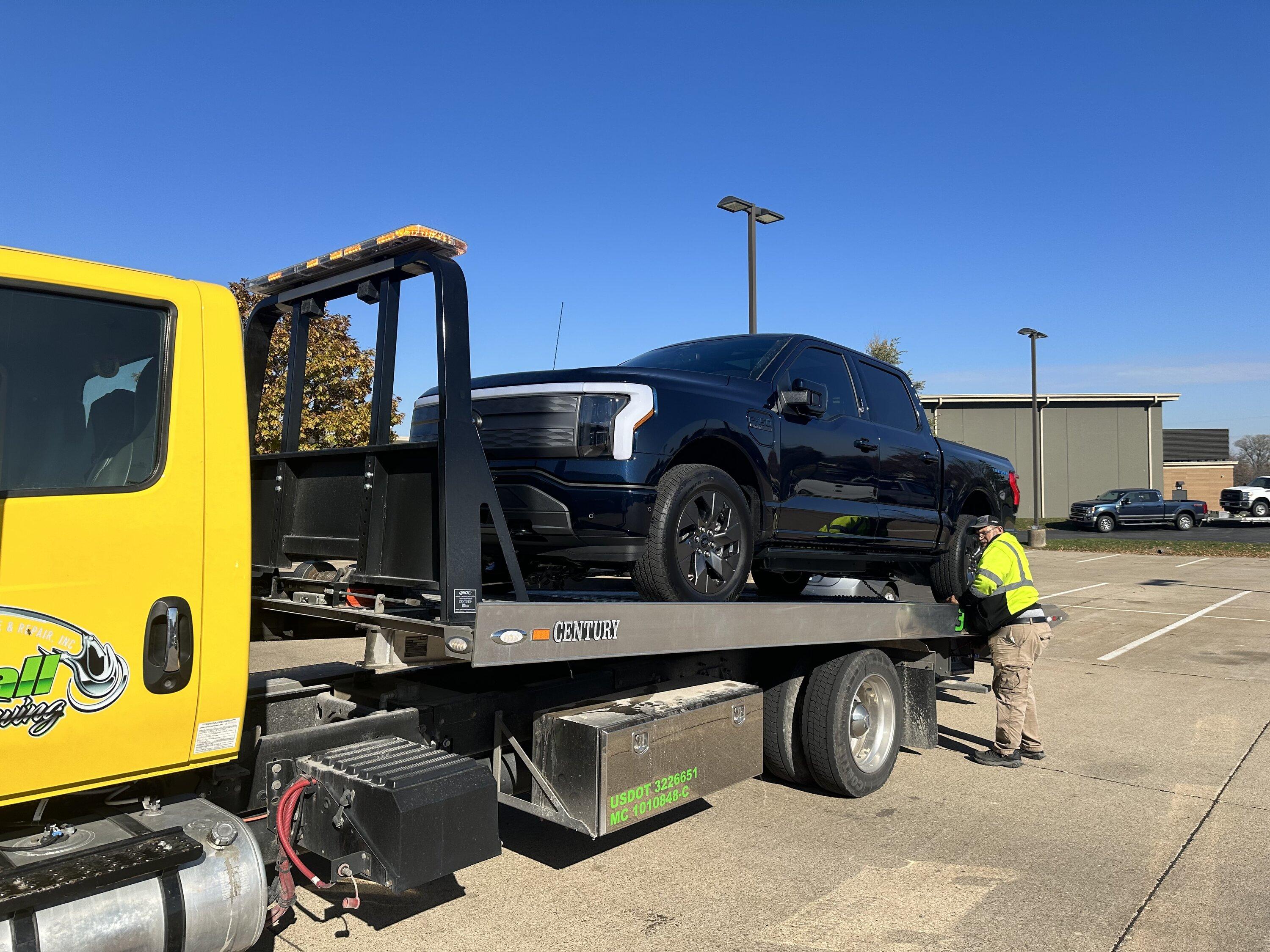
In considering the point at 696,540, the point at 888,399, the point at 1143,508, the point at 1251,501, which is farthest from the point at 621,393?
the point at 1251,501

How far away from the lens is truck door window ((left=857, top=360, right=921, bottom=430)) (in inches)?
265

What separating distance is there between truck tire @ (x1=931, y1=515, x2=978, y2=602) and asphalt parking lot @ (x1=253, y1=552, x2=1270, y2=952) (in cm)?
108

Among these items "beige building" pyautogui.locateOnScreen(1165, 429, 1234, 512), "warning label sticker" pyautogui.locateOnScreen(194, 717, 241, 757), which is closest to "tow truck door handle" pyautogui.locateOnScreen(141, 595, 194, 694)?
"warning label sticker" pyautogui.locateOnScreen(194, 717, 241, 757)

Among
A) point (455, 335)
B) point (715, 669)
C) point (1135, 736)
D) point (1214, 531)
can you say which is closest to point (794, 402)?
point (715, 669)

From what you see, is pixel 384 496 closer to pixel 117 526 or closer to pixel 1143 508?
pixel 117 526

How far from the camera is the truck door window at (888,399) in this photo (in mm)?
6730

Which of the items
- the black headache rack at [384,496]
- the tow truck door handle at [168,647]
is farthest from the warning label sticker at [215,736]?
the black headache rack at [384,496]

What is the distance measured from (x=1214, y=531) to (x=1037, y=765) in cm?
3802

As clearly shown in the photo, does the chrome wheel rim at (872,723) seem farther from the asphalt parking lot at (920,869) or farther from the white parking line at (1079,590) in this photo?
the white parking line at (1079,590)

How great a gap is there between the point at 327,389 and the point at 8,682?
1083 cm

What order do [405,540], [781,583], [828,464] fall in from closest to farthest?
[405,540] → [828,464] → [781,583]

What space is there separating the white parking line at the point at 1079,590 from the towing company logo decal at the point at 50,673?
56.2ft

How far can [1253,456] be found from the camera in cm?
10975

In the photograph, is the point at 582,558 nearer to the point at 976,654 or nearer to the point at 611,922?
the point at 611,922
